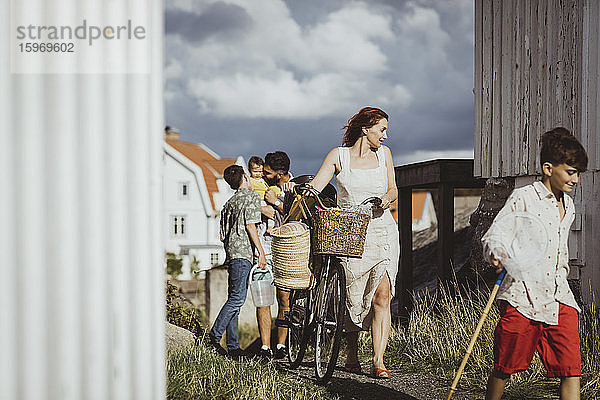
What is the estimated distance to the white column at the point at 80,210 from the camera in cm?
329

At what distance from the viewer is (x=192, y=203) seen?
40.6 m

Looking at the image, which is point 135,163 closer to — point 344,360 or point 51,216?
point 51,216

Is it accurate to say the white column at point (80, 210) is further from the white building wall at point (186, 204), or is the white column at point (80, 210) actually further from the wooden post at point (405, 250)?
the white building wall at point (186, 204)

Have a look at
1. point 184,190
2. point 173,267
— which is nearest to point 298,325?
point 173,267

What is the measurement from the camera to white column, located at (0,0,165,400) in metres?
3.29

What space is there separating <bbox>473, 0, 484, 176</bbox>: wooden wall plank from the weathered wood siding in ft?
0.04

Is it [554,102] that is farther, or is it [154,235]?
[554,102]

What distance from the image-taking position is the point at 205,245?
134ft

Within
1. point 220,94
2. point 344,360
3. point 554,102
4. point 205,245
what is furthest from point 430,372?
point 220,94

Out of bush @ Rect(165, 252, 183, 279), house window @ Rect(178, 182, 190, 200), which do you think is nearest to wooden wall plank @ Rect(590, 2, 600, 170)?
bush @ Rect(165, 252, 183, 279)

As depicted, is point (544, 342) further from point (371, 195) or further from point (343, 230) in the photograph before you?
point (371, 195)

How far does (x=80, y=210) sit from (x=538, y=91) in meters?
5.89

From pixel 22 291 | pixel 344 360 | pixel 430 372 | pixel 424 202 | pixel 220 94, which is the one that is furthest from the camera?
pixel 220 94

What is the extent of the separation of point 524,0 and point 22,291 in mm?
6532
